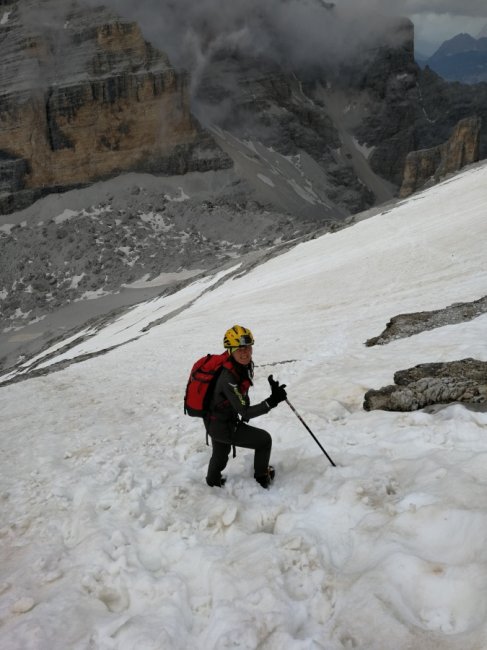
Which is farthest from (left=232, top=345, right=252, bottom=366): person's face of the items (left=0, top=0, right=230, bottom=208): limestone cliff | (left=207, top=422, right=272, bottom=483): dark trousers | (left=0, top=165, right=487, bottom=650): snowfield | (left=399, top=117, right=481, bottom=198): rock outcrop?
(left=0, top=0, right=230, bottom=208): limestone cliff

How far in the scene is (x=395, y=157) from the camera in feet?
485

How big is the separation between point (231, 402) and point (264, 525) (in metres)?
1.37

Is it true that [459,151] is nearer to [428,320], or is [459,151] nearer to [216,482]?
[428,320]

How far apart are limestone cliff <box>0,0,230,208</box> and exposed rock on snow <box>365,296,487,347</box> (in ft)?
286

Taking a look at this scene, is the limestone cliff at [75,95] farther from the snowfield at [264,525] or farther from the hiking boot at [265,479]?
the hiking boot at [265,479]

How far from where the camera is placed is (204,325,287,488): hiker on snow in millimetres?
5664

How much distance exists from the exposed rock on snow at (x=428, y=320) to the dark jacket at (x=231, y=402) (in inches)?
266

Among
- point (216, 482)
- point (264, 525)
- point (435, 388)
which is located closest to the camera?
point (264, 525)

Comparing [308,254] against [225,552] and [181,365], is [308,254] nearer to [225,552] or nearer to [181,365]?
[181,365]

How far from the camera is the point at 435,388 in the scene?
7387 mm

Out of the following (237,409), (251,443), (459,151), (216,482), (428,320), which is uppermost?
(237,409)

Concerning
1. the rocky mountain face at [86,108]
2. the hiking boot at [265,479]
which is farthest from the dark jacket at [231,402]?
the rocky mountain face at [86,108]

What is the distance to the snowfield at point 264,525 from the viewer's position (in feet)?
13.2

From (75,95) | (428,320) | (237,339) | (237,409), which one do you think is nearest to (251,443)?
(237,409)
